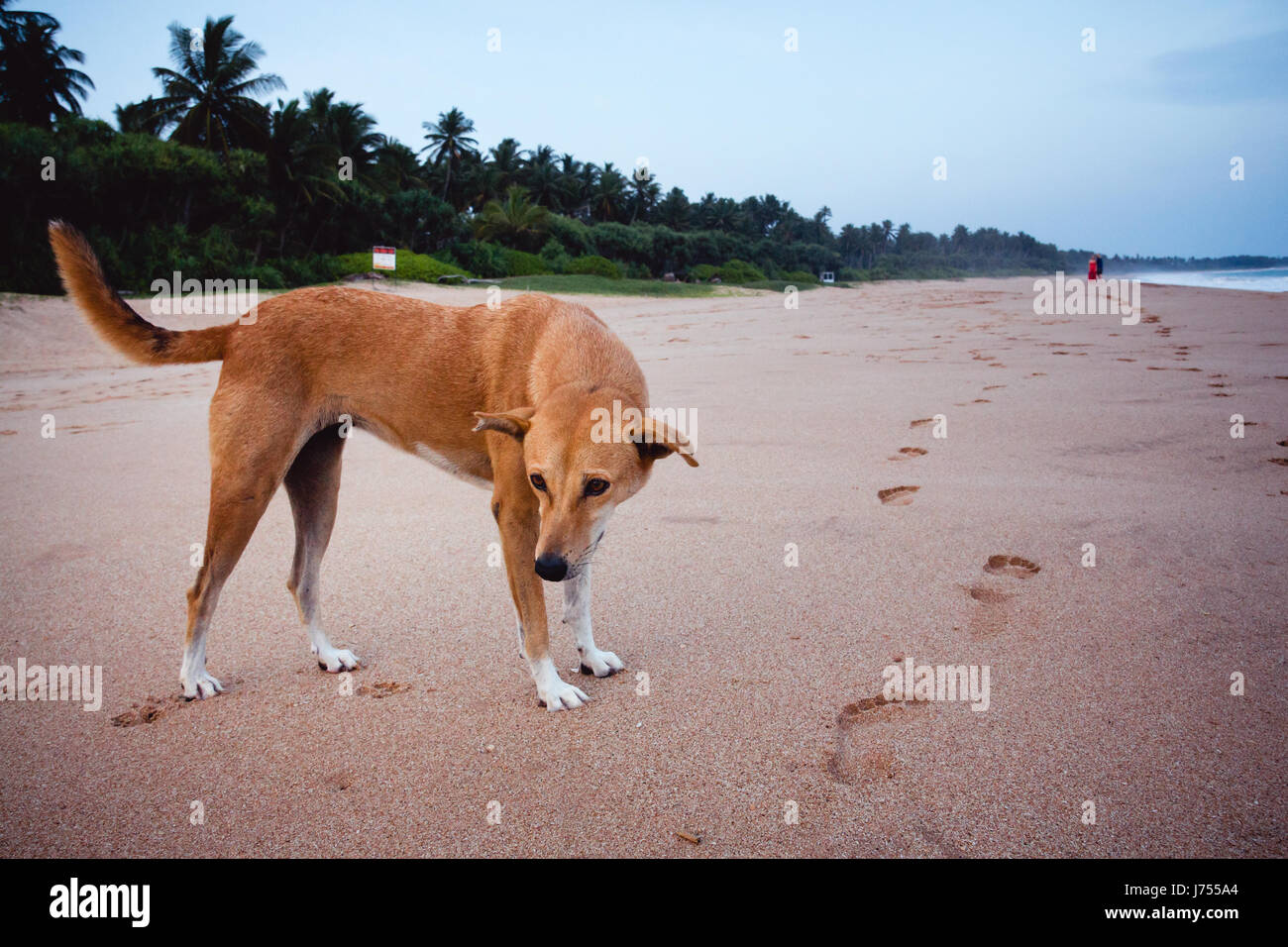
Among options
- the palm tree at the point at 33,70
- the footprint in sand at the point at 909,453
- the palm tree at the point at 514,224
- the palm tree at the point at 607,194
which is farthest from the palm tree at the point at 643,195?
the footprint in sand at the point at 909,453

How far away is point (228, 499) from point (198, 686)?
90 centimetres

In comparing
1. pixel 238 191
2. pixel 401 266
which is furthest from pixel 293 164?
pixel 401 266

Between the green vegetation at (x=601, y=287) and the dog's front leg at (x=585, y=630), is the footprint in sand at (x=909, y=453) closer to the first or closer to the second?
the dog's front leg at (x=585, y=630)

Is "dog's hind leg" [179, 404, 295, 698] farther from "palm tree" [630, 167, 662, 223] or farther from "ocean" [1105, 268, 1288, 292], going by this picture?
"palm tree" [630, 167, 662, 223]

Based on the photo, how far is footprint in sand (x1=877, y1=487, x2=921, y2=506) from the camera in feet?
17.8

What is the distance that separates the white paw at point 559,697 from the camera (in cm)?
327

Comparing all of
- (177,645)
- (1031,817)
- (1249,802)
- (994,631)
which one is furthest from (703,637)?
(177,645)

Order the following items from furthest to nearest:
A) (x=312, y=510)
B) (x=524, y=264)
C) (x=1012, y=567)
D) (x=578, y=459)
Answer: (x=524, y=264) → (x=1012, y=567) → (x=312, y=510) → (x=578, y=459)

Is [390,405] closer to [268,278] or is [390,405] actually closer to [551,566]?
[551,566]

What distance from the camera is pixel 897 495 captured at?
5.56m

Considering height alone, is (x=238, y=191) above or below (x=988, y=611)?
above

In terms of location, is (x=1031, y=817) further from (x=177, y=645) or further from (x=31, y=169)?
(x=31, y=169)

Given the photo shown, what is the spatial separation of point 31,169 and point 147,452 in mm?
29698

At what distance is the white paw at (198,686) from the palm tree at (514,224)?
196 feet
